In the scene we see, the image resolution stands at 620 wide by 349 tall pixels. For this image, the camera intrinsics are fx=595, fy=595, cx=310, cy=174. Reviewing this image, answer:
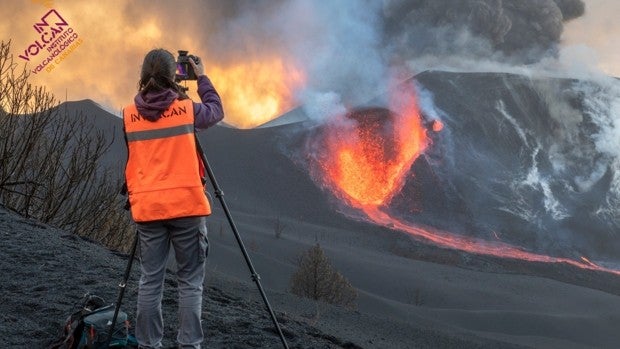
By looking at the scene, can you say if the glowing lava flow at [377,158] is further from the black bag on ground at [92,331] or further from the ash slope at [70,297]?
the black bag on ground at [92,331]

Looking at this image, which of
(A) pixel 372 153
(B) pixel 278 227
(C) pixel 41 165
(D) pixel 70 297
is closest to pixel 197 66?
(D) pixel 70 297

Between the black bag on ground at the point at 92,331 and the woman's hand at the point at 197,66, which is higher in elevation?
the woman's hand at the point at 197,66

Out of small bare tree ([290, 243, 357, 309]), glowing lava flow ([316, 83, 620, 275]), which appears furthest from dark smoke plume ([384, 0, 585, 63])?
small bare tree ([290, 243, 357, 309])

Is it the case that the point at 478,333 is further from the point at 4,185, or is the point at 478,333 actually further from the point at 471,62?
the point at 471,62

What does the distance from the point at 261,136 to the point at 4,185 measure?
58843 mm

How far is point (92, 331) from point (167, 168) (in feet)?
4.23

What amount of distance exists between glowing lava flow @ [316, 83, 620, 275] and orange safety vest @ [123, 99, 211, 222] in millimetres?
44214

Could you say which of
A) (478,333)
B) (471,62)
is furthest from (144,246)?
(471,62)

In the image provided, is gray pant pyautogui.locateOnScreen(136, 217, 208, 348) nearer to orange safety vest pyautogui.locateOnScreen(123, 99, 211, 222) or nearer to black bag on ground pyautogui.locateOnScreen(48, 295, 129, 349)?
orange safety vest pyautogui.locateOnScreen(123, 99, 211, 222)

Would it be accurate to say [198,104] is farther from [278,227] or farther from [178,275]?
[278,227]

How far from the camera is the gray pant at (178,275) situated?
158 inches

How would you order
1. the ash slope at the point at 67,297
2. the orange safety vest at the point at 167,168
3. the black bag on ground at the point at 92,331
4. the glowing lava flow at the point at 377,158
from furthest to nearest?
1. the glowing lava flow at the point at 377,158
2. the ash slope at the point at 67,297
3. the black bag on ground at the point at 92,331
4. the orange safety vest at the point at 167,168

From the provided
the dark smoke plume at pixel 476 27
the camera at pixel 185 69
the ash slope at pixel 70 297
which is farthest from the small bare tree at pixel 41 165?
the dark smoke plume at pixel 476 27

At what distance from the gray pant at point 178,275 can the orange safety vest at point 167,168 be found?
0.44 ft
